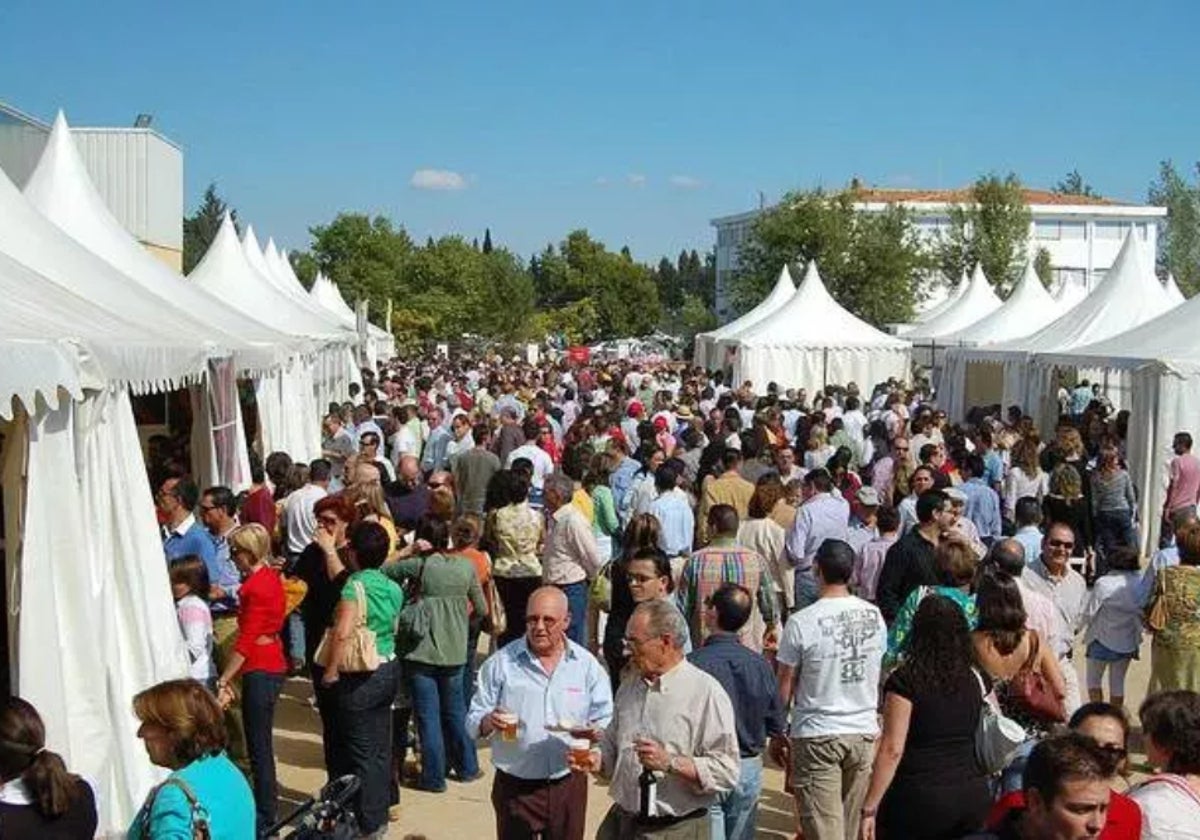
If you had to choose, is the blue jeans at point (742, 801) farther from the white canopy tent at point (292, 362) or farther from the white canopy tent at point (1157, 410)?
the white canopy tent at point (1157, 410)

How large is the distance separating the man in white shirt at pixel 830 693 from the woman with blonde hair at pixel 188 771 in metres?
Result: 2.57

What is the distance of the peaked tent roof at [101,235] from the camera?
488 inches

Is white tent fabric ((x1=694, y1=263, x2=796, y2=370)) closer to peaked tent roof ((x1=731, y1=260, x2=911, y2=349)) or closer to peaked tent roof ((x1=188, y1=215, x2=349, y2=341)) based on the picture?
peaked tent roof ((x1=731, y1=260, x2=911, y2=349))

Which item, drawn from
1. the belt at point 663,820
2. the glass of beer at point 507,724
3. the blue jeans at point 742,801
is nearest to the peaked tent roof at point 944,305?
the blue jeans at point 742,801

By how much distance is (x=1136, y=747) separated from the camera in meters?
9.00

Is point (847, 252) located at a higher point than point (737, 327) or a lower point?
higher

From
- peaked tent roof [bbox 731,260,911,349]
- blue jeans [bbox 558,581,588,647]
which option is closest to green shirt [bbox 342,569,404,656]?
blue jeans [bbox 558,581,588,647]

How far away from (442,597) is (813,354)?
23514mm

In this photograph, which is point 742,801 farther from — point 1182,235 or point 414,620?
point 1182,235

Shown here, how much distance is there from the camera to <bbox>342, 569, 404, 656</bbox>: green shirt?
6.61 m

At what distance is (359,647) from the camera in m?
6.58

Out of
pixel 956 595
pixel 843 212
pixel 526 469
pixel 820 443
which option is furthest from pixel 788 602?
pixel 843 212

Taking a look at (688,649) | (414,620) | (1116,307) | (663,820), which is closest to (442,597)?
(414,620)

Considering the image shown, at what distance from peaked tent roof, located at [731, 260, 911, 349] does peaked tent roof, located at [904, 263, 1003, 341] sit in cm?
264
